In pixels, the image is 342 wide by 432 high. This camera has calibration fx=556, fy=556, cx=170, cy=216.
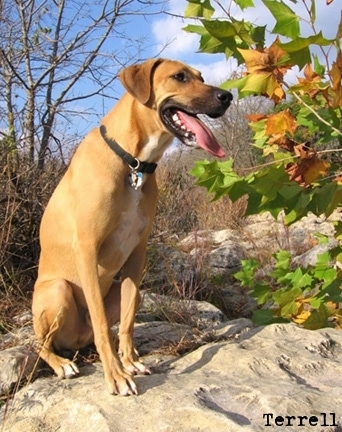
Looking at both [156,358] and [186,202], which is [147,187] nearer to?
[156,358]

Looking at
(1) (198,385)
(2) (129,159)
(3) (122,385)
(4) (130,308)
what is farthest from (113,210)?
(1) (198,385)

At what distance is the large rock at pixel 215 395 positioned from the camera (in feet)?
7.85

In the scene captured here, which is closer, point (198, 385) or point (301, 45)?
point (301, 45)

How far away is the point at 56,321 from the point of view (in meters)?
3.29

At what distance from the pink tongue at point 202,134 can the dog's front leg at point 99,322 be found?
90 centimetres

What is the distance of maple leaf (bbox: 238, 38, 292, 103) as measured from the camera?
241cm

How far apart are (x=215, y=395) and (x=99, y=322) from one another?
0.80m

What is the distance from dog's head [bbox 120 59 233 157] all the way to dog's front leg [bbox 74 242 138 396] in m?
0.92

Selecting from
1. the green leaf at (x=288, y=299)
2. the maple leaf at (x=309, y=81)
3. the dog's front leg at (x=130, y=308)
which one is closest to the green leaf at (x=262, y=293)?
the green leaf at (x=288, y=299)

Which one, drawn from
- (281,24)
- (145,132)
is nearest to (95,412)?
(145,132)

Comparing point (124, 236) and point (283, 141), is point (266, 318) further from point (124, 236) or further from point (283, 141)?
point (283, 141)

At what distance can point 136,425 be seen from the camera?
2.43 m

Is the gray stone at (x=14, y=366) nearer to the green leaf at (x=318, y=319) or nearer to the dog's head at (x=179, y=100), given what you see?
the dog's head at (x=179, y=100)

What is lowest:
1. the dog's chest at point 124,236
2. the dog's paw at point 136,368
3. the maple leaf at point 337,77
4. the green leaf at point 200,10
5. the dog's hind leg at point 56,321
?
the dog's paw at point 136,368
